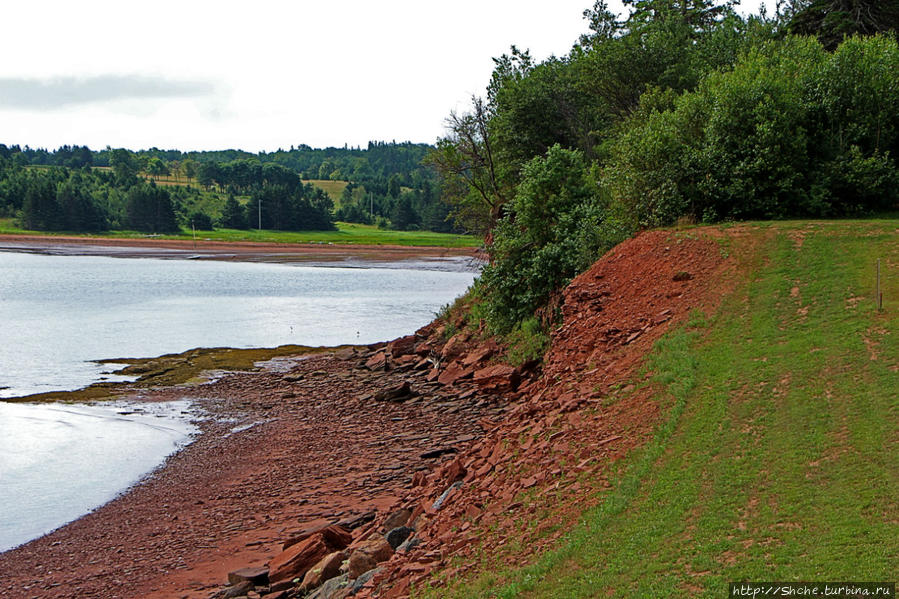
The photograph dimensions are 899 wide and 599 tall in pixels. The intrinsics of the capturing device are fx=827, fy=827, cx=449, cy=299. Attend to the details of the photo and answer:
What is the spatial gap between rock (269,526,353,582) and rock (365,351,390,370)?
17.9 meters

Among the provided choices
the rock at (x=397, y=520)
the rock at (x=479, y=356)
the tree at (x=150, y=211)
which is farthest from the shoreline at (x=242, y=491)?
the tree at (x=150, y=211)

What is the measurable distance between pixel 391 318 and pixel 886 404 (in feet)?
134

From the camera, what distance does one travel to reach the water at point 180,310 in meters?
39.5

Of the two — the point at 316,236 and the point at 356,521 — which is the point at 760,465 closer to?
the point at 356,521

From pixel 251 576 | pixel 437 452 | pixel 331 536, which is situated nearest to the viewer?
pixel 251 576

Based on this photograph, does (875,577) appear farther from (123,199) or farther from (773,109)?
(123,199)

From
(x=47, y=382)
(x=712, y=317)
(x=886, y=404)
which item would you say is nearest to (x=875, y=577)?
(x=886, y=404)

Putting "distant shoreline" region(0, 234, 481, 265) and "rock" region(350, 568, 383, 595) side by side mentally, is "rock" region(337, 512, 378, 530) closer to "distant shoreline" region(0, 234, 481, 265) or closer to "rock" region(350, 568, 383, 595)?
"rock" region(350, 568, 383, 595)

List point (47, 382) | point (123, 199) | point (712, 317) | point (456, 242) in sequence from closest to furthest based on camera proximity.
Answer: point (712, 317), point (47, 382), point (456, 242), point (123, 199)

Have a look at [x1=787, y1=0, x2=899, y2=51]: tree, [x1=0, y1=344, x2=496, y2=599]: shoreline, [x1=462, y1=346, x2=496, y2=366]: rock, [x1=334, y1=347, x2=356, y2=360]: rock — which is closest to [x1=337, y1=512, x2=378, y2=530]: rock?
[x1=0, y1=344, x2=496, y2=599]: shoreline

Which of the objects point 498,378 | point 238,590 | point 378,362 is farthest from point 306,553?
point 378,362

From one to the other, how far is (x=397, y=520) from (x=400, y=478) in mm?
4514

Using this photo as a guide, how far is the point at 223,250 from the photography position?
12300cm

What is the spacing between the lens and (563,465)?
12.2 metres
